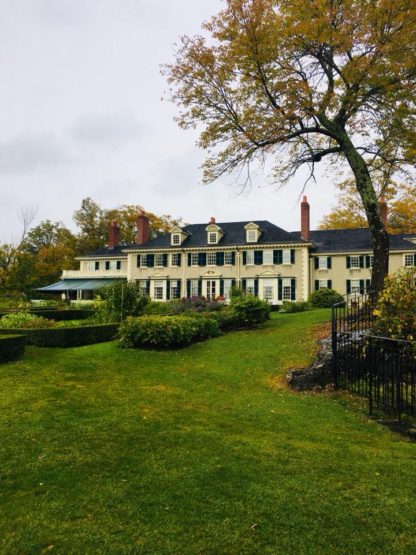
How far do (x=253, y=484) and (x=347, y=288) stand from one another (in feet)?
104

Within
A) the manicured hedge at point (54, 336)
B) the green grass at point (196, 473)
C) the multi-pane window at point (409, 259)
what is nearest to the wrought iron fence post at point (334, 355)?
the green grass at point (196, 473)

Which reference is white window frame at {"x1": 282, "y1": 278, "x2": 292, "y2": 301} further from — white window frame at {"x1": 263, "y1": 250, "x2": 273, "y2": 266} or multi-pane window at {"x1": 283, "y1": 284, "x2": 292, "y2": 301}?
white window frame at {"x1": 263, "y1": 250, "x2": 273, "y2": 266}

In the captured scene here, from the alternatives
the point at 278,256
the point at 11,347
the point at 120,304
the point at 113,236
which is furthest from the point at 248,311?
the point at 113,236

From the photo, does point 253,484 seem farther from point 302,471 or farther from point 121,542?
point 121,542

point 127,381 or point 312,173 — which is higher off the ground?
point 312,173

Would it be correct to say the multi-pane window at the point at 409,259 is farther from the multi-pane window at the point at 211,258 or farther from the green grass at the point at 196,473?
the green grass at the point at 196,473

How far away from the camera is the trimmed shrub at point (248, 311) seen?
1548 centimetres

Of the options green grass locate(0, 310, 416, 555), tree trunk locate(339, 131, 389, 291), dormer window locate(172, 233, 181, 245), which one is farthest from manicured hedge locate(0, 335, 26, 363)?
dormer window locate(172, 233, 181, 245)

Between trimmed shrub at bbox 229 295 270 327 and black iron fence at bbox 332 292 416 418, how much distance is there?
→ 6.09m

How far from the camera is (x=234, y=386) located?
8.98 meters

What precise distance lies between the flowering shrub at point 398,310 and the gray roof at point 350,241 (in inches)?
1027

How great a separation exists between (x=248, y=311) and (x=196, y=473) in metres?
11.5

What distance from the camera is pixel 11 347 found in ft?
34.5

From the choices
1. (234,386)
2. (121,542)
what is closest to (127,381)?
(234,386)
